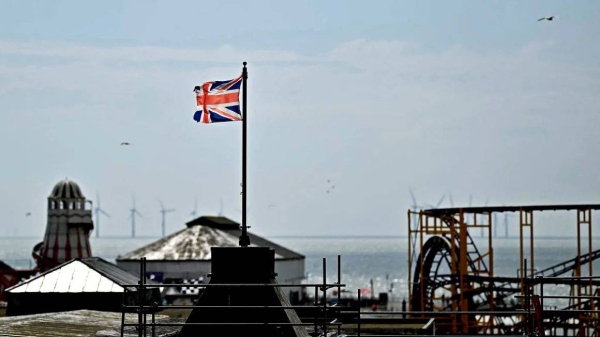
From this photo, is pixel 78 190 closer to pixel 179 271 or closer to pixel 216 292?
pixel 179 271

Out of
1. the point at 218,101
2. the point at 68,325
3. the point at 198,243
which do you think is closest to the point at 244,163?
the point at 218,101

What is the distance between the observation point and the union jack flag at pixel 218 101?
2234 cm

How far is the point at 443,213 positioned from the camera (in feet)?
204

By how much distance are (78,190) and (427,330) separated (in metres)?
43.1

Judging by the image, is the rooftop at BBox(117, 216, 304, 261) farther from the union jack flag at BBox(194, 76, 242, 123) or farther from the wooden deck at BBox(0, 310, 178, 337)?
the union jack flag at BBox(194, 76, 242, 123)

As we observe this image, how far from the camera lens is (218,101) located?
22609mm

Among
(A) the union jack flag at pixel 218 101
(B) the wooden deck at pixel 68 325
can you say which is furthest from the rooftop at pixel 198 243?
(A) the union jack flag at pixel 218 101

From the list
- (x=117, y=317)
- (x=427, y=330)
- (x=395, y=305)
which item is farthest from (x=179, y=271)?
(x=117, y=317)

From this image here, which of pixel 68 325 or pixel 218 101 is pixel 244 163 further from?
pixel 68 325

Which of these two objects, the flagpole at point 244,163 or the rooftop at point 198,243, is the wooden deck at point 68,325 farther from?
the rooftop at point 198,243

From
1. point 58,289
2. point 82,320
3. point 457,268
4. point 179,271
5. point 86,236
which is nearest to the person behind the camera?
point 82,320

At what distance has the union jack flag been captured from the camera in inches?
880

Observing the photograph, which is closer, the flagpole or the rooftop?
the flagpole

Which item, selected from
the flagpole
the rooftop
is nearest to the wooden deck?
the flagpole
